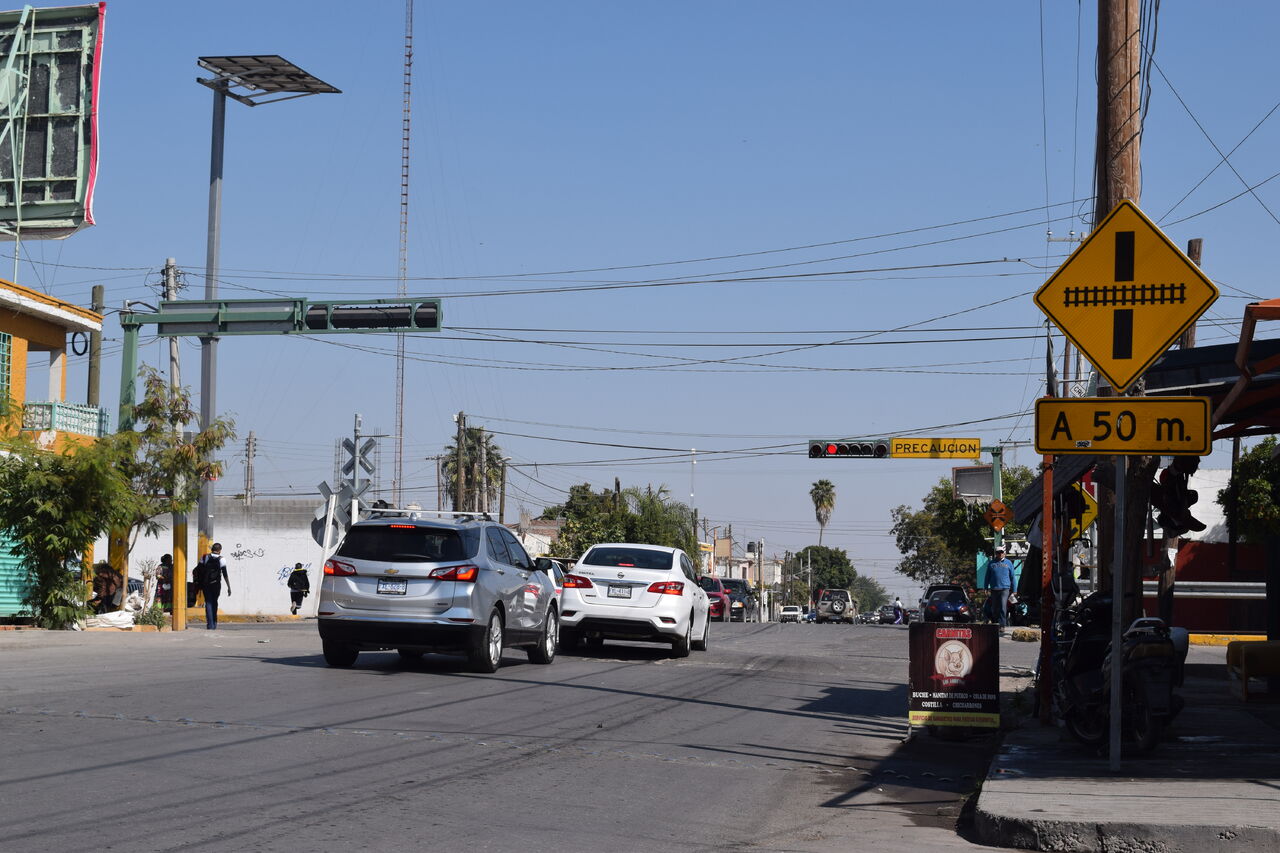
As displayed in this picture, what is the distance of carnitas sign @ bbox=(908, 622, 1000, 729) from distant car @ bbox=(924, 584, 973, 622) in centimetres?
2434

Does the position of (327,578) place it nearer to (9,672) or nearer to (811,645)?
(9,672)

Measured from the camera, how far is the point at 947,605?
125 ft

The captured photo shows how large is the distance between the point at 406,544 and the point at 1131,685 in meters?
→ 8.77

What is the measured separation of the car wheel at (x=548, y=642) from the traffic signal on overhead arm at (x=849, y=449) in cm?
2994

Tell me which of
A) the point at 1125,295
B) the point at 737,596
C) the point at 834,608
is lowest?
the point at 834,608

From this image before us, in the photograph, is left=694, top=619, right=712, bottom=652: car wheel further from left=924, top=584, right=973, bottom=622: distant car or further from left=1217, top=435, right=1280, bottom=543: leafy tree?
left=924, top=584, right=973, bottom=622: distant car

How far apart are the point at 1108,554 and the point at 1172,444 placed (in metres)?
3.85

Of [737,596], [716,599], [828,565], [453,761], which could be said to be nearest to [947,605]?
[716,599]

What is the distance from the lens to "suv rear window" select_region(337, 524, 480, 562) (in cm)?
1584

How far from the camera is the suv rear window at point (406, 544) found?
1584 cm

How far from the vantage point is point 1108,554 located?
12.2 metres

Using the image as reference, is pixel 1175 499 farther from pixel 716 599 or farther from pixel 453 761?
pixel 716 599

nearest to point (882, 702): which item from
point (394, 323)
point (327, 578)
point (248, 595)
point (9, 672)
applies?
point (327, 578)

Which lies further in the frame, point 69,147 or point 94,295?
point 94,295
